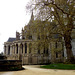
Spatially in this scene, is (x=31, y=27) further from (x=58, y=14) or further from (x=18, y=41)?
(x=18, y=41)

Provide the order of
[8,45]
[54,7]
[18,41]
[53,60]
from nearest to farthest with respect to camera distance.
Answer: [54,7], [53,60], [18,41], [8,45]

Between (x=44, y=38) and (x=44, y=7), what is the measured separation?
5.65 metres

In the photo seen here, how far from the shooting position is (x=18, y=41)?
44812mm

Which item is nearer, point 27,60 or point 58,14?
point 58,14

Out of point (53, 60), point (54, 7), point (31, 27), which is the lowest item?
point (53, 60)

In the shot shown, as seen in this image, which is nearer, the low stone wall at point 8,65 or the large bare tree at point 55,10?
the low stone wall at point 8,65

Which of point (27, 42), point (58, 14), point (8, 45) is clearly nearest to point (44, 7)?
point (58, 14)

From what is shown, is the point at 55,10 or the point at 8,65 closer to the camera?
the point at 8,65

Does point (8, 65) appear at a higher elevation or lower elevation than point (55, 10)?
lower

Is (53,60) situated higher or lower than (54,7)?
lower

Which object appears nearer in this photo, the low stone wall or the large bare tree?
the low stone wall

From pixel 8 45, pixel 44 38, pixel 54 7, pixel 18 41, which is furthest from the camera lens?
pixel 8 45

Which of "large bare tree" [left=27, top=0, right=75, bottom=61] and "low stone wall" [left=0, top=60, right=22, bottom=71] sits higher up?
"large bare tree" [left=27, top=0, right=75, bottom=61]

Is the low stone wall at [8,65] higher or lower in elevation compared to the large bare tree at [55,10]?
lower
